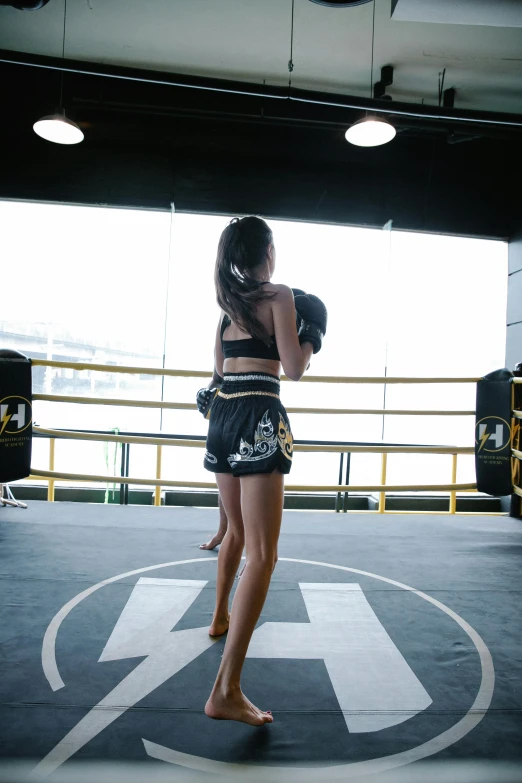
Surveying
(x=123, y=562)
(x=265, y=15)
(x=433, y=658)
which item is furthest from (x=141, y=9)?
(x=433, y=658)

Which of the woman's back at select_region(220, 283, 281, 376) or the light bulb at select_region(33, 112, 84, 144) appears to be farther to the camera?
the light bulb at select_region(33, 112, 84, 144)

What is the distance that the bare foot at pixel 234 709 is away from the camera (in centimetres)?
109

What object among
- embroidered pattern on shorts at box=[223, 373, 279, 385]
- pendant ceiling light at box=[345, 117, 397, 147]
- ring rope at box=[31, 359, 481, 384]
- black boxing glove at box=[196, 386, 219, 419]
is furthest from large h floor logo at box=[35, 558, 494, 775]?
pendant ceiling light at box=[345, 117, 397, 147]

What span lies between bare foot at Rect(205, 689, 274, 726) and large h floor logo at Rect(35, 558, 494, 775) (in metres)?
0.11

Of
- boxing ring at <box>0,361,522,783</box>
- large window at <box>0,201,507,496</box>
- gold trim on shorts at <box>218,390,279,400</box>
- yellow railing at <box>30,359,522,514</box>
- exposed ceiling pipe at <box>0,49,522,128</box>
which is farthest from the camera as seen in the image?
large window at <box>0,201,507,496</box>

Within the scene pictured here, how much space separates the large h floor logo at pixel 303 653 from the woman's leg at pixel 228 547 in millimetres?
72

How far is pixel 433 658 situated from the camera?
1433mm

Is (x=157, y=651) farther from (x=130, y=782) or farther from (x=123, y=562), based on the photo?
(x=123, y=562)

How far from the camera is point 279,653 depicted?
145 centimetres

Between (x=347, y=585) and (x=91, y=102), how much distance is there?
480 centimetres

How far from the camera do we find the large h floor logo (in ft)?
3.63

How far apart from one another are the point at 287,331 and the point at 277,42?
3896 mm

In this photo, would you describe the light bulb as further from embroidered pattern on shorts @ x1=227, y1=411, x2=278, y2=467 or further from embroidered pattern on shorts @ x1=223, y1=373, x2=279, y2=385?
embroidered pattern on shorts @ x1=227, y1=411, x2=278, y2=467

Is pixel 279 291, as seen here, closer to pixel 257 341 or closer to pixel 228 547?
pixel 257 341
